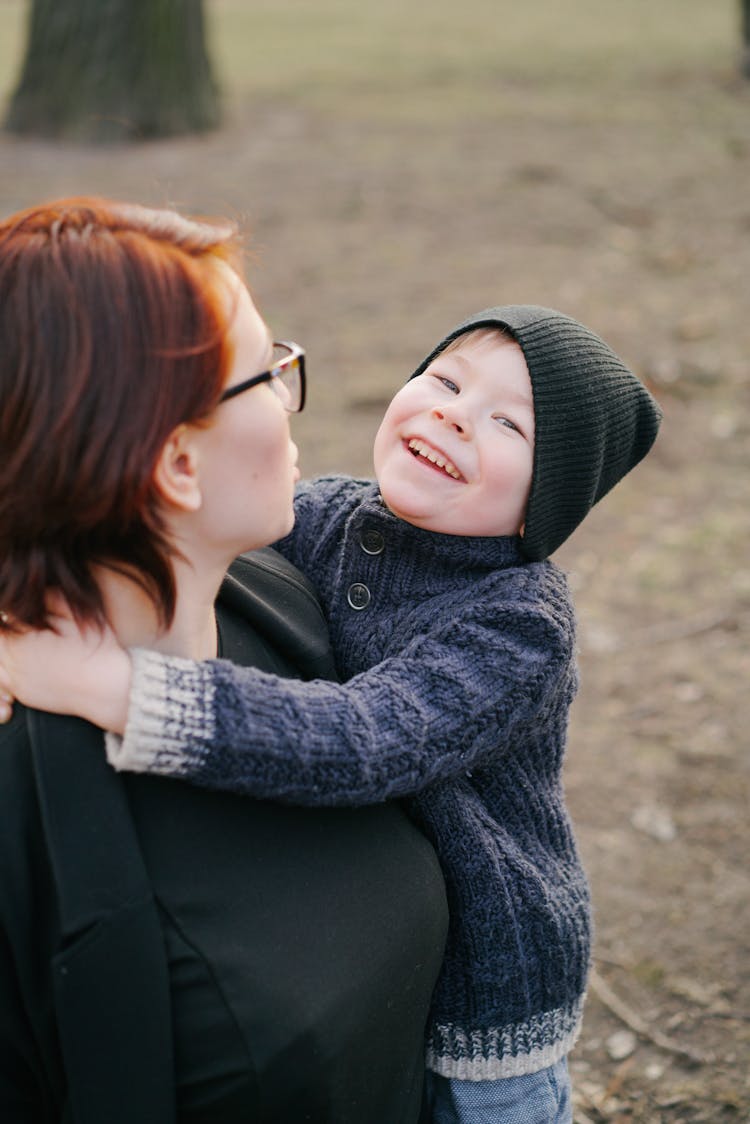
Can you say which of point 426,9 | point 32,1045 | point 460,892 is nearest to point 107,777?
point 32,1045

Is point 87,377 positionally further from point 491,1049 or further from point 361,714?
point 491,1049

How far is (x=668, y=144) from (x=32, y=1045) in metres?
9.44

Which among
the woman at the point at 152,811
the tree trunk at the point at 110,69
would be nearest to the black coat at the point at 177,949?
the woman at the point at 152,811

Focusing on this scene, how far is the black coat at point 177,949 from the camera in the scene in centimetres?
149

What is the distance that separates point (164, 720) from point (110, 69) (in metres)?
8.47

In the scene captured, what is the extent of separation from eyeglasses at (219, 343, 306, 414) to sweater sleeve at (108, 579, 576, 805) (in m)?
0.36

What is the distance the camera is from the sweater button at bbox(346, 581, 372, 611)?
Answer: 2062mm

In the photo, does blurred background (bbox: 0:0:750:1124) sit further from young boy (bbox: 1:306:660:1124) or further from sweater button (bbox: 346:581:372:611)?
sweater button (bbox: 346:581:372:611)

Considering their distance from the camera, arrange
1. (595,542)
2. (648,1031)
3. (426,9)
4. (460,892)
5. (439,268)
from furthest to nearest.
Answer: (426,9) → (439,268) → (595,542) → (648,1031) → (460,892)

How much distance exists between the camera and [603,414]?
204 cm

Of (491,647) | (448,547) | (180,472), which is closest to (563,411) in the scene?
(448,547)

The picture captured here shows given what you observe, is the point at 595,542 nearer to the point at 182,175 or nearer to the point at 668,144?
the point at 182,175

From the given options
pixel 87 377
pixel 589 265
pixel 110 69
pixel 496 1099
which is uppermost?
pixel 87 377

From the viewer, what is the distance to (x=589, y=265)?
24.3 feet
